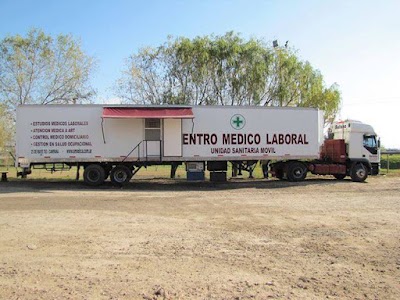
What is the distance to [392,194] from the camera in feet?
52.8

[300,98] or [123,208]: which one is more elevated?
[300,98]

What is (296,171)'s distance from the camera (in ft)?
71.9

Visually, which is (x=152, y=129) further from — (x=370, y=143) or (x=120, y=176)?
(x=370, y=143)

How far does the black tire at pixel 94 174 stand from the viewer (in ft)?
64.5

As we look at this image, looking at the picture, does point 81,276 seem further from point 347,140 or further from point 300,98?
point 300,98

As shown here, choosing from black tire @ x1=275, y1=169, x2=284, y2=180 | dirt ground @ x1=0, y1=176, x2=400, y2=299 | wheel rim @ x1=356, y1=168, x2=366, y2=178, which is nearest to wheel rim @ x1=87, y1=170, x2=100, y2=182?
dirt ground @ x1=0, y1=176, x2=400, y2=299

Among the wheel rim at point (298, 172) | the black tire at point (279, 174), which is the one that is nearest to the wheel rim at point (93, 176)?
the black tire at point (279, 174)

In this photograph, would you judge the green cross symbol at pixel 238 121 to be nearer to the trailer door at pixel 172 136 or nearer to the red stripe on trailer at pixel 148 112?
the red stripe on trailer at pixel 148 112

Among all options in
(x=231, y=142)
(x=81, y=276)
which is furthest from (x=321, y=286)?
(x=231, y=142)

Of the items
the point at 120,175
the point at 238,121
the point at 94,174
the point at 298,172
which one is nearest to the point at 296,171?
the point at 298,172

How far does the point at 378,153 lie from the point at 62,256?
20.5 metres

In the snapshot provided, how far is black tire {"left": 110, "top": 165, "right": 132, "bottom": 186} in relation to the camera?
1991cm

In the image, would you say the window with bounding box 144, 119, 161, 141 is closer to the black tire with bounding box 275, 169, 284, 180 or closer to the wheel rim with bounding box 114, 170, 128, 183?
the wheel rim with bounding box 114, 170, 128, 183

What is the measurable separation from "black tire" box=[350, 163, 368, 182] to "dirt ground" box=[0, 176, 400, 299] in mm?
8911
